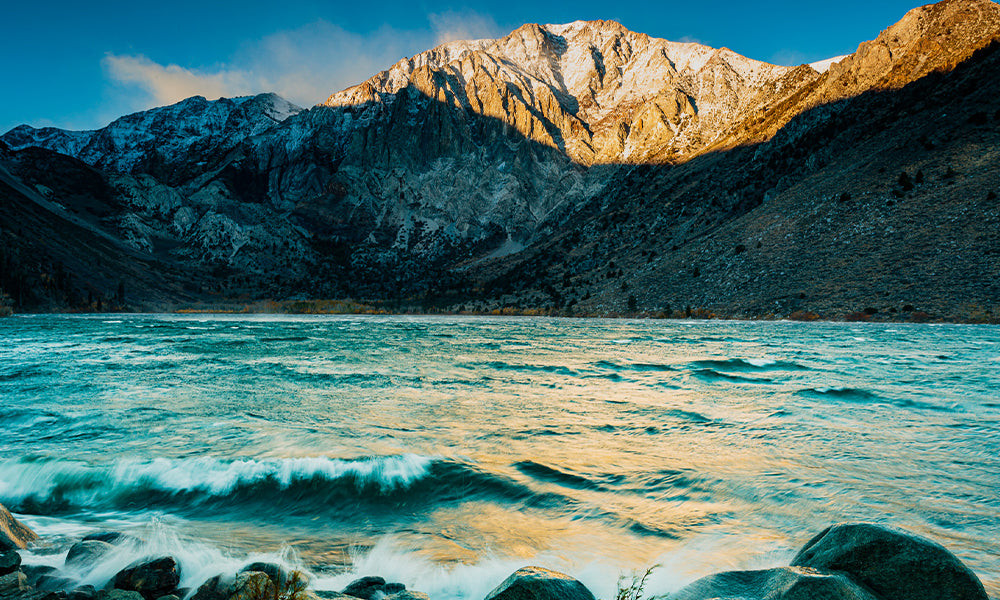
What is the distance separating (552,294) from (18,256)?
114336 mm

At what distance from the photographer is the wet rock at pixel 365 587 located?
19.9ft

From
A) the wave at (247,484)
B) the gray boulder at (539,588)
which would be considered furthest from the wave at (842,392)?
the gray boulder at (539,588)

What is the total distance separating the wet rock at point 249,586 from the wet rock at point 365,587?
0.98 meters

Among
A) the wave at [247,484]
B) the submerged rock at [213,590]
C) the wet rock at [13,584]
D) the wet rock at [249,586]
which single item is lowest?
the wave at [247,484]

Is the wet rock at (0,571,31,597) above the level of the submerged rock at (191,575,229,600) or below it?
above

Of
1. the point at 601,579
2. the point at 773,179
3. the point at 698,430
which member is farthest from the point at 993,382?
the point at 773,179

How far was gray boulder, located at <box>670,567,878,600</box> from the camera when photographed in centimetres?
461

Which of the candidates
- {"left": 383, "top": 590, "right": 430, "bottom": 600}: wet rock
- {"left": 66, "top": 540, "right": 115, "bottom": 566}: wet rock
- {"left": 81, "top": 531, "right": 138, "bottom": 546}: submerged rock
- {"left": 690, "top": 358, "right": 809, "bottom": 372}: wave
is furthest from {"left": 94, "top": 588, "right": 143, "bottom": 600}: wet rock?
{"left": 690, "top": 358, "right": 809, "bottom": 372}: wave

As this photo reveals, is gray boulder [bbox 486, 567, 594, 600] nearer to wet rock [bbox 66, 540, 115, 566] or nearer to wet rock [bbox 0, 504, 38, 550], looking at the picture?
wet rock [bbox 66, 540, 115, 566]

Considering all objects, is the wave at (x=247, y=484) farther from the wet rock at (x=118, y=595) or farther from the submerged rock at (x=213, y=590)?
the wet rock at (x=118, y=595)

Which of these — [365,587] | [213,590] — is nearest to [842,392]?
[365,587]

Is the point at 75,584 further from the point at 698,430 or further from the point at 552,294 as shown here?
the point at 552,294

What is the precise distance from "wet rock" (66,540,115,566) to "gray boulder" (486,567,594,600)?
5984 millimetres

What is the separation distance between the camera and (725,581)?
5.77m
